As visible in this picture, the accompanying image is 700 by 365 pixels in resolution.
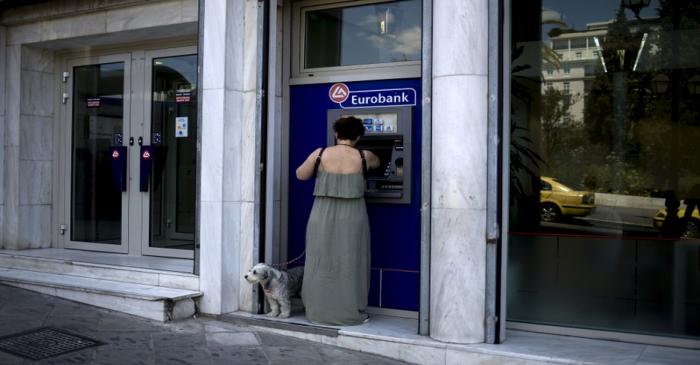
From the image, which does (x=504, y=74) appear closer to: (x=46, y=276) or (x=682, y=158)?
(x=682, y=158)

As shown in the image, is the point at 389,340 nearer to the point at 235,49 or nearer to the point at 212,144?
the point at 212,144

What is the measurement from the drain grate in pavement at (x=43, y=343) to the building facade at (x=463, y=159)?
782mm

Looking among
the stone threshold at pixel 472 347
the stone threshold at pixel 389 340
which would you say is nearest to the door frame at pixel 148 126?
the stone threshold at pixel 389 340

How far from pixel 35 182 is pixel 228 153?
3.63 metres

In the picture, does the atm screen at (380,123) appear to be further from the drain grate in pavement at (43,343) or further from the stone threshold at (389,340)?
the drain grate in pavement at (43,343)

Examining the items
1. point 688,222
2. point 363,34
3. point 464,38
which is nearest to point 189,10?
point 363,34

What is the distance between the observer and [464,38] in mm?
5215

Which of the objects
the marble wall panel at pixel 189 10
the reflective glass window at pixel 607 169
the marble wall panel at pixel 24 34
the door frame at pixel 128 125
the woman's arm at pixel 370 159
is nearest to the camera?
the reflective glass window at pixel 607 169

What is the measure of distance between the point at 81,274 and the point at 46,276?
37cm

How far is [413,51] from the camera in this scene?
248 inches

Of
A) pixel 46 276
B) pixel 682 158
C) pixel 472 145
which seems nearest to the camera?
pixel 472 145

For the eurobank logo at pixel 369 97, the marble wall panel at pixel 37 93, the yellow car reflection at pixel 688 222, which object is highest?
the marble wall panel at pixel 37 93

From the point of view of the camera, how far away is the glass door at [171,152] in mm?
7945

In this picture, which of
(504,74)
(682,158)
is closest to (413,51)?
(504,74)
